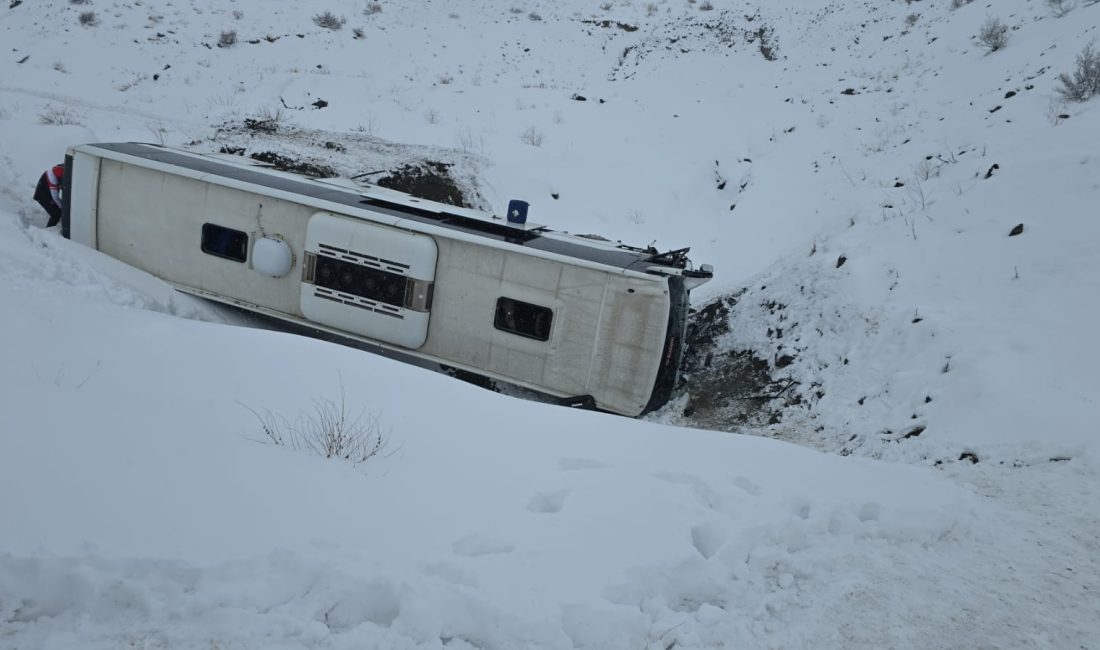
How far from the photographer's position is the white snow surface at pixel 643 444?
3.42 meters

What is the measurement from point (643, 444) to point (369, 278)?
547 centimetres

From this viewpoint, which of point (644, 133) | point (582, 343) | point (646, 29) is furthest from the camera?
point (646, 29)

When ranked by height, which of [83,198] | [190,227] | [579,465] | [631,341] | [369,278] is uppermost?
[83,198]

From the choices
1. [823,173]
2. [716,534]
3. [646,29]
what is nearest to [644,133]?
[823,173]

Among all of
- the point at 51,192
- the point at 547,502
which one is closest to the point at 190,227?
the point at 51,192

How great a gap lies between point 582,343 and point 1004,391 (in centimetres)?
476

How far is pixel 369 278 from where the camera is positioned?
31.0 feet

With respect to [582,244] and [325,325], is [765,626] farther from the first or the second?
[325,325]

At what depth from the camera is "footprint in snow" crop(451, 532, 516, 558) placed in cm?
387

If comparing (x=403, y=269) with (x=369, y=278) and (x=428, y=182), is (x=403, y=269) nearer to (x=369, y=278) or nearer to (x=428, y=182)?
(x=369, y=278)

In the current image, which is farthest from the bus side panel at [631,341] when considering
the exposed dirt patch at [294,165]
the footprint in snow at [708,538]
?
the exposed dirt patch at [294,165]

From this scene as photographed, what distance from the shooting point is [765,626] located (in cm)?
384

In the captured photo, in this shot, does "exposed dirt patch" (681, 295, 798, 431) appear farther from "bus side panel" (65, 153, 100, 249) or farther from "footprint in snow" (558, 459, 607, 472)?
"bus side panel" (65, 153, 100, 249)

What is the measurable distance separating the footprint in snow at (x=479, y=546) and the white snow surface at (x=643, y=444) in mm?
19
